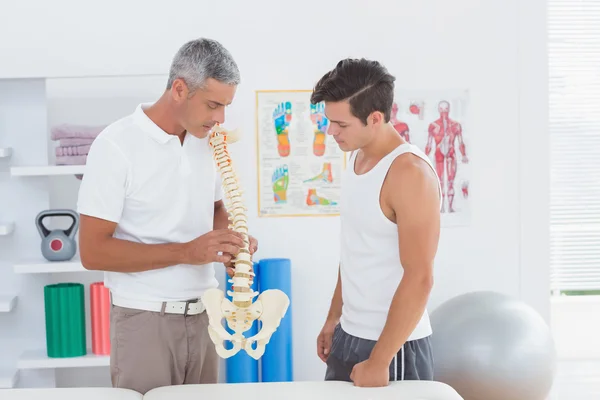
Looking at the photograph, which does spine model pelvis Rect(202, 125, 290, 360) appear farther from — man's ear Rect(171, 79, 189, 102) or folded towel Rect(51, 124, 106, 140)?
folded towel Rect(51, 124, 106, 140)

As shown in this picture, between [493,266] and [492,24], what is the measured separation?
1237mm

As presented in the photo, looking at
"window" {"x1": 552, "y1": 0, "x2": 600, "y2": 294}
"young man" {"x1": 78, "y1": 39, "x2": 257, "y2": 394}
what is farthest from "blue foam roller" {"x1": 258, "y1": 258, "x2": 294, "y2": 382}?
"window" {"x1": 552, "y1": 0, "x2": 600, "y2": 294}

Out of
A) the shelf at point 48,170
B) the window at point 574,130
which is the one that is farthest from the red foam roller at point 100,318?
the window at point 574,130

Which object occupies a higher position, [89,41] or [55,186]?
[89,41]

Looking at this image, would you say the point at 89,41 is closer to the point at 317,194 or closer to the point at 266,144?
the point at 266,144

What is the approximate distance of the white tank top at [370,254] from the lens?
1.95 metres

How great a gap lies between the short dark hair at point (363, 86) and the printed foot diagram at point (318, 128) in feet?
6.01

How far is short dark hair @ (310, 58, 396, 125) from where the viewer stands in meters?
1.98

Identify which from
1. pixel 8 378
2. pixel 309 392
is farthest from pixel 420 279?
pixel 8 378

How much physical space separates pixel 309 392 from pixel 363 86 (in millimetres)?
773

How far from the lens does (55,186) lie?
3629mm

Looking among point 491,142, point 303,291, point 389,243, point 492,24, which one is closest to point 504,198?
point 491,142

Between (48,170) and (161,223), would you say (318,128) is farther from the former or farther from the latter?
(161,223)

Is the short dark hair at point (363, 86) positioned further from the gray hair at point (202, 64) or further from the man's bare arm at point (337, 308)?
the man's bare arm at point (337, 308)
